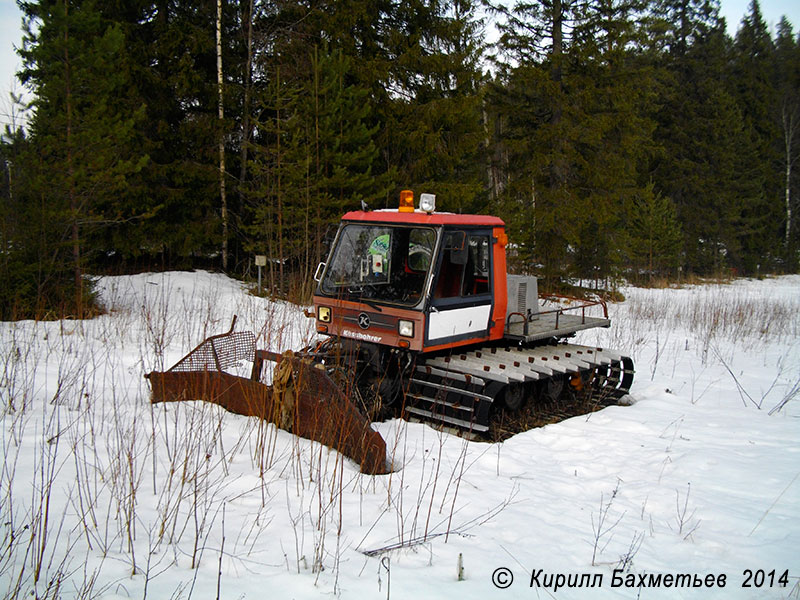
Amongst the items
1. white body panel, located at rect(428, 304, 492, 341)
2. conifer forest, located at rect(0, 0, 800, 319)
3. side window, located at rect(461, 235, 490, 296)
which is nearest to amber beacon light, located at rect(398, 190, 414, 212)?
side window, located at rect(461, 235, 490, 296)

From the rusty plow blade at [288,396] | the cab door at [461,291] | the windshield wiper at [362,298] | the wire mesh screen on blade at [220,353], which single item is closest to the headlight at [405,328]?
the cab door at [461,291]

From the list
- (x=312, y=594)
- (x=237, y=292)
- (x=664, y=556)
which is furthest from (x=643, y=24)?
(x=312, y=594)

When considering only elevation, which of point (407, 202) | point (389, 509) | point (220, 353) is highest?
point (407, 202)

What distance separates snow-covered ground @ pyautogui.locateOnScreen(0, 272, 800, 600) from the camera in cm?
281

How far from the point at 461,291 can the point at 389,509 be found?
3.00 m

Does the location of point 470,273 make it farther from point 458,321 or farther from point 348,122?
point 348,122

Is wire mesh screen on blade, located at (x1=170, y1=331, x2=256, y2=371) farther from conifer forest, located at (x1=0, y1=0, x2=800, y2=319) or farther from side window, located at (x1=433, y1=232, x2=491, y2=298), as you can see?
conifer forest, located at (x1=0, y1=0, x2=800, y2=319)

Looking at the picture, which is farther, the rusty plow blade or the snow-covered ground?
the rusty plow blade

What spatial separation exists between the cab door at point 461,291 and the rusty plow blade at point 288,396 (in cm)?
135

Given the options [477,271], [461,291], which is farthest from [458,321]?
[477,271]

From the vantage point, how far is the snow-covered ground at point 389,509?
2812 millimetres

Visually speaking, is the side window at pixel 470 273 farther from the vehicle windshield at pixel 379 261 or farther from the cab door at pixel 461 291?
the vehicle windshield at pixel 379 261

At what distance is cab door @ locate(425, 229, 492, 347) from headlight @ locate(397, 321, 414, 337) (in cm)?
15

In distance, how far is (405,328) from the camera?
5539 millimetres
